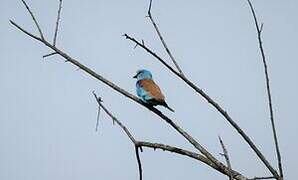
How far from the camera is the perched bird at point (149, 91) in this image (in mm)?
7129

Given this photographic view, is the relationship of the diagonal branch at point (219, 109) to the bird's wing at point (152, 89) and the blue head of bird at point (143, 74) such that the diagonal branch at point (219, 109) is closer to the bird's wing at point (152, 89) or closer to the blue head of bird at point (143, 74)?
the bird's wing at point (152, 89)

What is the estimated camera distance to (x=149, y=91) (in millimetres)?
7367

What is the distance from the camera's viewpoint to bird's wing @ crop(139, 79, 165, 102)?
23.6 ft

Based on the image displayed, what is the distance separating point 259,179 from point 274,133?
289 millimetres

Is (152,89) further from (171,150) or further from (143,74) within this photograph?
(171,150)

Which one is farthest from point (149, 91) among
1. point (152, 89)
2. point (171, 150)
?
point (171, 150)

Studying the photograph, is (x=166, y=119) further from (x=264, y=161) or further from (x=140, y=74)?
(x=140, y=74)

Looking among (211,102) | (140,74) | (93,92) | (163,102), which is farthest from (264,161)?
(140,74)

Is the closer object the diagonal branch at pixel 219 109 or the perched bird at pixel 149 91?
the diagonal branch at pixel 219 109

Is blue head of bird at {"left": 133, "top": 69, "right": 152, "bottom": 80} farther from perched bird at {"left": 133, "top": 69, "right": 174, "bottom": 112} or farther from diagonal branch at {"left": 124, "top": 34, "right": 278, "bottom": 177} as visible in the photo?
diagonal branch at {"left": 124, "top": 34, "right": 278, "bottom": 177}

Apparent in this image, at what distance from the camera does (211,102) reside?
10.1 ft

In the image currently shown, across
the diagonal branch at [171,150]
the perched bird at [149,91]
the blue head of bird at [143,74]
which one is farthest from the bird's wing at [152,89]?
the diagonal branch at [171,150]

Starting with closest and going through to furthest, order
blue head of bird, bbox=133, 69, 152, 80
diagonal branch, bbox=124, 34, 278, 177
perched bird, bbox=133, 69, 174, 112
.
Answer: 1. diagonal branch, bbox=124, 34, 278, 177
2. perched bird, bbox=133, 69, 174, 112
3. blue head of bird, bbox=133, 69, 152, 80

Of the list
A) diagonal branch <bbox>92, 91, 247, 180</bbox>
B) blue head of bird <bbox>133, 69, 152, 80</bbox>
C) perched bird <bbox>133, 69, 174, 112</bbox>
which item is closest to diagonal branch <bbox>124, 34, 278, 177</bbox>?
diagonal branch <bbox>92, 91, 247, 180</bbox>
